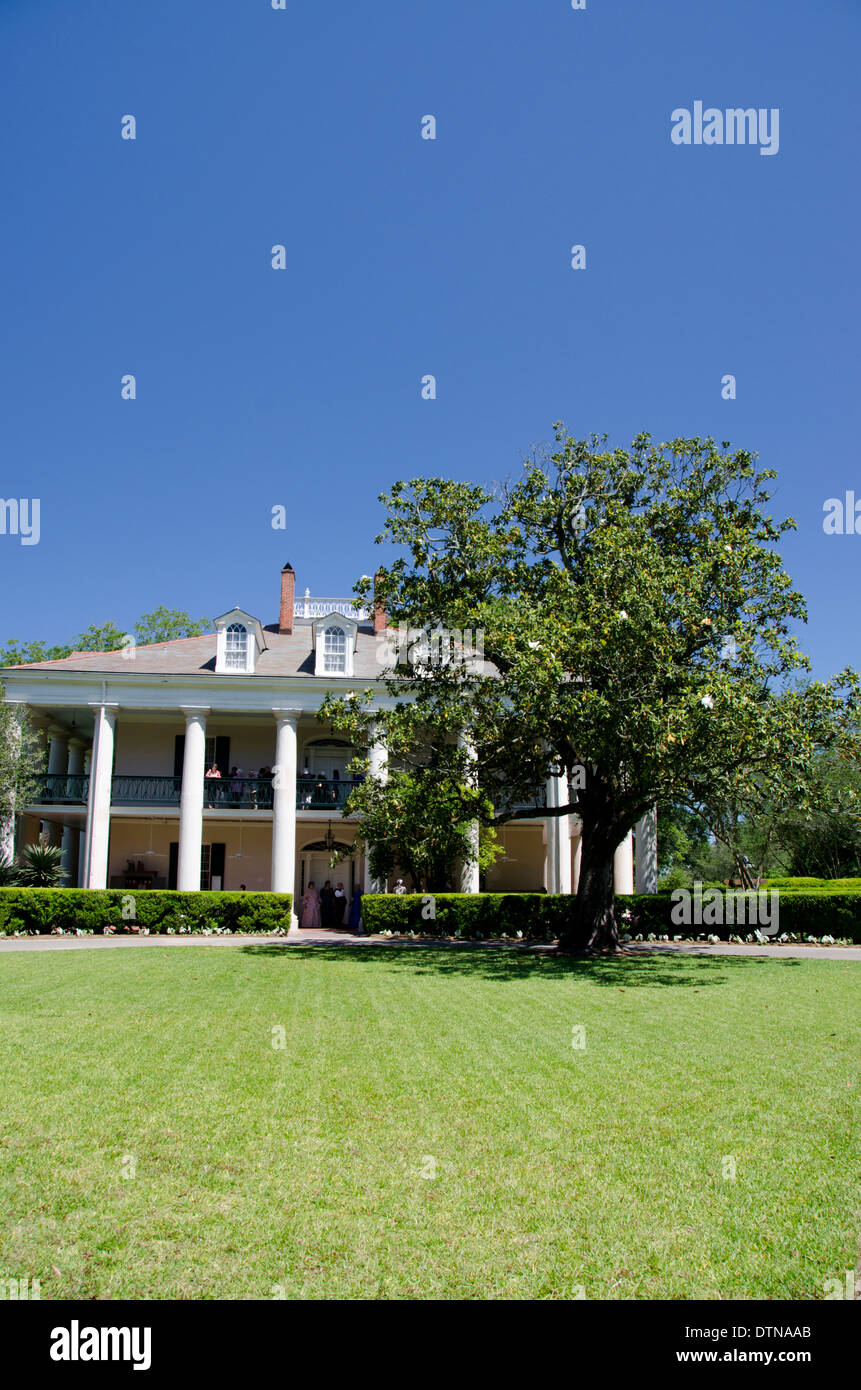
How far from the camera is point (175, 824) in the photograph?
3438cm

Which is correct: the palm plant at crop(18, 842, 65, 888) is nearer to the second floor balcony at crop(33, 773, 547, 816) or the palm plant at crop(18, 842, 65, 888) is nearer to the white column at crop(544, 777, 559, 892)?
the second floor balcony at crop(33, 773, 547, 816)

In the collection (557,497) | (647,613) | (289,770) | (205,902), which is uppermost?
(557,497)

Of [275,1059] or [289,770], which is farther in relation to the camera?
[289,770]

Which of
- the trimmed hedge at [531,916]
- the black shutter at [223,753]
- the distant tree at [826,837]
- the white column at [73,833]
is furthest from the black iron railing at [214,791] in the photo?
the distant tree at [826,837]

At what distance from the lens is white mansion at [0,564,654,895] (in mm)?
29719

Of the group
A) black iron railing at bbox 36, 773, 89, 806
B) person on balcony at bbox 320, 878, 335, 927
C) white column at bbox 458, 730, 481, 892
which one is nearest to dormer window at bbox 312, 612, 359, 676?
person on balcony at bbox 320, 878, 335, 927

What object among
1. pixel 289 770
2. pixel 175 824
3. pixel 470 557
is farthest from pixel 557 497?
pixel 175 824

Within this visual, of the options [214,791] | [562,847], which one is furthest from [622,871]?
[214,791]

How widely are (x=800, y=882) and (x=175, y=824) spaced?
2281 cm

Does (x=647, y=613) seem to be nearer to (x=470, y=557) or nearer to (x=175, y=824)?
(x=470, y=557)

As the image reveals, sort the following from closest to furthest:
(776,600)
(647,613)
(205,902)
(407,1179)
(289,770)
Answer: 1. (407,1179)
2. (647,613)
3. (776,600)
4. (205,902)
5. (289,770)

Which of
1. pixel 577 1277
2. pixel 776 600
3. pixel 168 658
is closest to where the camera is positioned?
pixel 577 1277

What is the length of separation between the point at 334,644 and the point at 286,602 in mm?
4890

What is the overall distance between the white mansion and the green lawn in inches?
770
